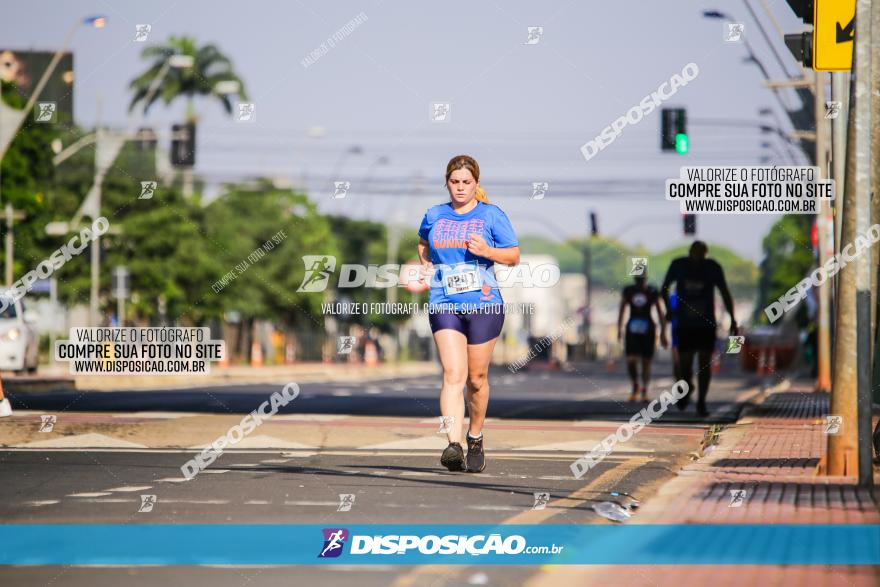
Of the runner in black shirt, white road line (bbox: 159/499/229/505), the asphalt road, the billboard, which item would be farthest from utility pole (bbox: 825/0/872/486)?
the billboard

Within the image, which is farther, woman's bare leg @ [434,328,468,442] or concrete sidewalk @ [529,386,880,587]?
woman's bare leg @ [434,328,468,442]

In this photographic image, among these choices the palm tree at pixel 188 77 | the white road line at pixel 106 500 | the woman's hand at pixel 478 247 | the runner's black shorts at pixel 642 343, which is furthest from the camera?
the palm tree at pixel 188 77

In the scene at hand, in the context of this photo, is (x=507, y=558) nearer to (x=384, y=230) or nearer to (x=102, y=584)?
(x=102, y=584)

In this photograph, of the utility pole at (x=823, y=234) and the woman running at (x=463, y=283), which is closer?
the woman running at (x=463, y=283)

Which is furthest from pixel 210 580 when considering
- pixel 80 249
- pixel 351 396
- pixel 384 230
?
pixel 384 230

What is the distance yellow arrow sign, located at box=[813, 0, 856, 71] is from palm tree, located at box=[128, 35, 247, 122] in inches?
2563

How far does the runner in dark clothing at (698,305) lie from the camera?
58.2 feet

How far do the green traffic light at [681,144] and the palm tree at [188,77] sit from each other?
48.1 m

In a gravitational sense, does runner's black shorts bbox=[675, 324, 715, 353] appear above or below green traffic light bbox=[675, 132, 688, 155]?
below

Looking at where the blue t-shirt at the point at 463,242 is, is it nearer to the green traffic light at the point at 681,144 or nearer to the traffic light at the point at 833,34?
the traffic light at the point at 833,34

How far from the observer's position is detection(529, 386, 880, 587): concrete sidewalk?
6066 millimetres

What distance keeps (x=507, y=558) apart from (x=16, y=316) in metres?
23.5

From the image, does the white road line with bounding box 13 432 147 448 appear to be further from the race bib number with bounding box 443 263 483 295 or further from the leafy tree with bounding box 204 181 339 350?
the leafy tree with bounding box 204 181 339 350

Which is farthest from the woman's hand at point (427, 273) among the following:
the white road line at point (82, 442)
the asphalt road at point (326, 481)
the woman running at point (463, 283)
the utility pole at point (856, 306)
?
the white road line at point (82, 442)
